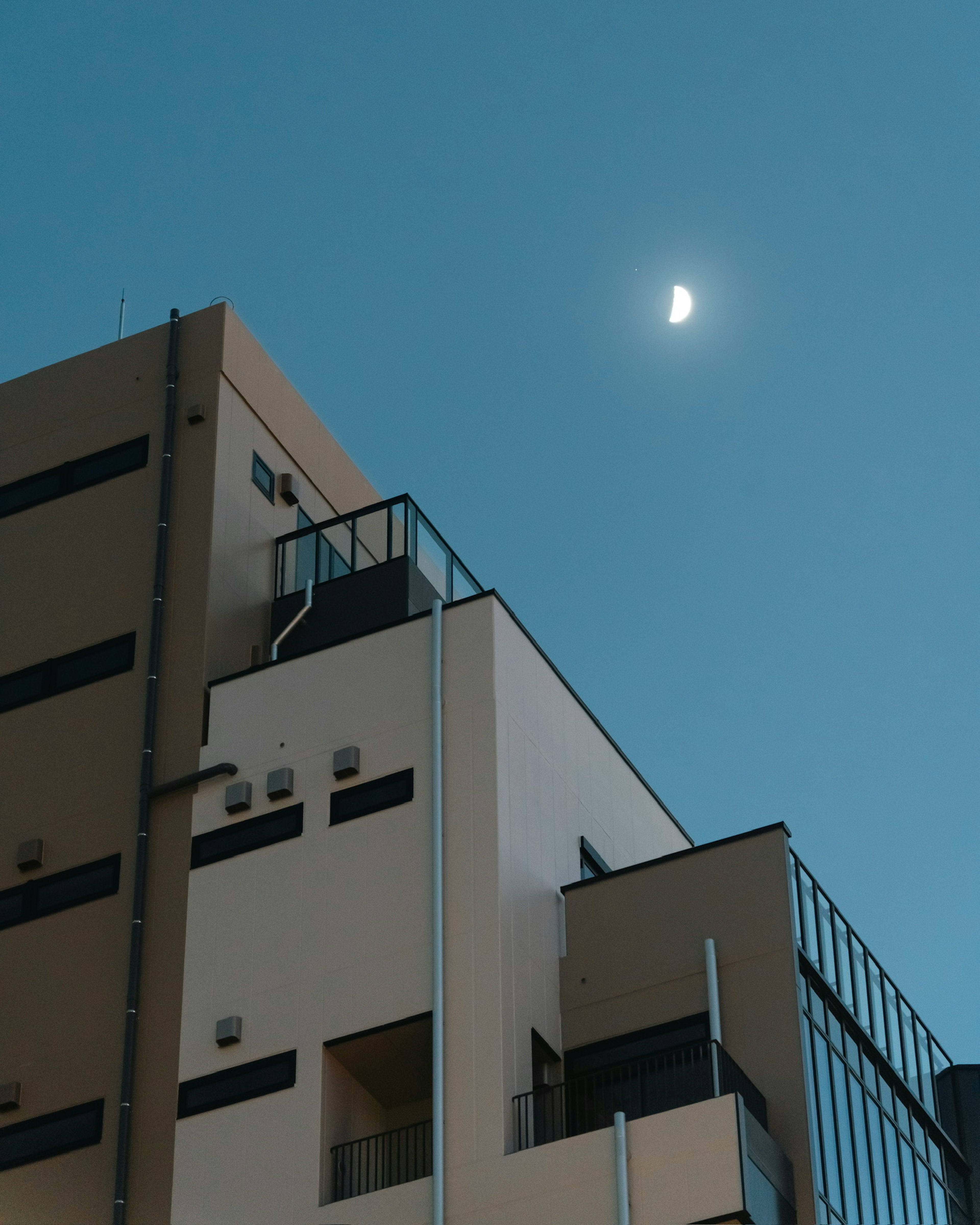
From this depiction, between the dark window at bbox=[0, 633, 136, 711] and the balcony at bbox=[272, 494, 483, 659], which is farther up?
the balcony at bbox=[272, 494, 483, 659]

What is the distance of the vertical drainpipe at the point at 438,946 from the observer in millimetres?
25500

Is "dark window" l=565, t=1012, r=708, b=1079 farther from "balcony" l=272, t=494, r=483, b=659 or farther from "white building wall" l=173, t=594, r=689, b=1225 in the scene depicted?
"balcony" l=272, t=494, r=483, b=659

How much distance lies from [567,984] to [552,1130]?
2.91 metres

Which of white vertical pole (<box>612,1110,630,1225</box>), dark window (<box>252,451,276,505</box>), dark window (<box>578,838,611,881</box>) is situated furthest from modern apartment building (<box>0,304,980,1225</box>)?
dark window (<box>252,451,276,505</box>)

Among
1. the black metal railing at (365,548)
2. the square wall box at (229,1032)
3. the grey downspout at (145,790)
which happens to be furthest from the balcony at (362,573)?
the square wall box at (229,1032)

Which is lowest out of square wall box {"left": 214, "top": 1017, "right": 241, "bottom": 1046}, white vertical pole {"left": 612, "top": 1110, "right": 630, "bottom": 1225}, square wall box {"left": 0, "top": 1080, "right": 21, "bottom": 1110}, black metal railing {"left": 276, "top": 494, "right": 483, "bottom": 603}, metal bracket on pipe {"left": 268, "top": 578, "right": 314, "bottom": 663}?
white vertical pole {"left": 612, "top": 1110, "right": 630, "bottom": 1225}

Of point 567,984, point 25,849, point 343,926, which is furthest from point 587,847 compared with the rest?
point 25,849

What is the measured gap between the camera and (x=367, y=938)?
28.2 meters

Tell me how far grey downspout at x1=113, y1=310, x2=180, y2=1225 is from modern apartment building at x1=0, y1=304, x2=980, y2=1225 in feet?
0.22

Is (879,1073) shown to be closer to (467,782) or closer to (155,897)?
(467,782)

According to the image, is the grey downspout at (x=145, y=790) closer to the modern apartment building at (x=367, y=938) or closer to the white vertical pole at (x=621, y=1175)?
the modern apartment building at (x=367, y=938)

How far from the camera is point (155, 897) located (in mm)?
30156

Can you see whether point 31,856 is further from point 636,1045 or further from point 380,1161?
point 636,1045

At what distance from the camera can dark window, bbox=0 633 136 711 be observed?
109ft
